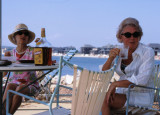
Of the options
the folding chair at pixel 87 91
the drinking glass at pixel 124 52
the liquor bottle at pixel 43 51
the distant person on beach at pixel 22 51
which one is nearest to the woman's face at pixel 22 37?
the distant person on beach at pixel 22 51

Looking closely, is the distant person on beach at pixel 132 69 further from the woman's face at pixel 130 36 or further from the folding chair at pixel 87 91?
the folding chair at pixel 87 91

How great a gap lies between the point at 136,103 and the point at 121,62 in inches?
17.8

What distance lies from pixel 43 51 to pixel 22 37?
1.06m

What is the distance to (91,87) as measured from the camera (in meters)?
1.59

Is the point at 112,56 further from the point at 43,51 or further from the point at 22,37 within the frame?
the point at 22,37

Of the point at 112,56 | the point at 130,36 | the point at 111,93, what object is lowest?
the point at 111,93

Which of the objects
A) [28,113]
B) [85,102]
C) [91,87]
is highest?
[91,87]

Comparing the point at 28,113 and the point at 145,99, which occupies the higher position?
the point at 145,99

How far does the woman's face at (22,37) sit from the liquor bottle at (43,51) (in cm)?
91

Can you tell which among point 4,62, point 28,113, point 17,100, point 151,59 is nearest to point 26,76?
point 17,100

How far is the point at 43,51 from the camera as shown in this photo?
228 centimetres

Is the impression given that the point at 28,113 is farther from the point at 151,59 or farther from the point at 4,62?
the point at 151,59

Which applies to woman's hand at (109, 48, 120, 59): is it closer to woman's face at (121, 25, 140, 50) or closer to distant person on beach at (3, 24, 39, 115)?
woman's face at (121, 25, 140, 50)

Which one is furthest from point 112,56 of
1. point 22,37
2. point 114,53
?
point 22,37
